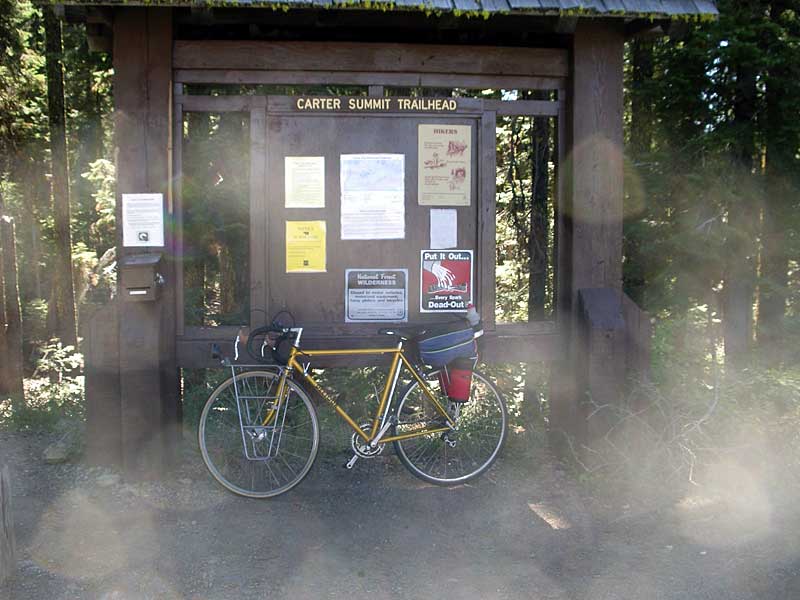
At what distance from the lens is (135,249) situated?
240 inches

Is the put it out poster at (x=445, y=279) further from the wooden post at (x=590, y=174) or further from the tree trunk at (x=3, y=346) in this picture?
the tree trunk at (x=3, y=346)

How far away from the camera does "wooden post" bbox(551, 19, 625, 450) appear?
632cm

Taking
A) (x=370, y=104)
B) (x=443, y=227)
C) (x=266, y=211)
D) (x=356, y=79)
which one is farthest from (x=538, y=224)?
(x=266, y=211)

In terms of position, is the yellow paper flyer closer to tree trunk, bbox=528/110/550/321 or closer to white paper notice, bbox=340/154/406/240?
white paper notice, bbox=340/154/406/240

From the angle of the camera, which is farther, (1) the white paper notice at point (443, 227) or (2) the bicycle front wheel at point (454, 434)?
(1) the white paper notice at point (443, 227)

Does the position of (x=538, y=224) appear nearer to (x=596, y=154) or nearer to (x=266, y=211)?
(x=596, y=154)

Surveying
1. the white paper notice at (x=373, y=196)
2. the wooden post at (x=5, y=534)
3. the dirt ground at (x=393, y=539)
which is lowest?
the dirt ground at (x=393, y=539)

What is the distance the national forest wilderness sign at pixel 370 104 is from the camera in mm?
6223

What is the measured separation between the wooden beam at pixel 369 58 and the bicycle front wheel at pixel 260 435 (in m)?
2.31

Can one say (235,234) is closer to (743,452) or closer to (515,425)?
(515,425)

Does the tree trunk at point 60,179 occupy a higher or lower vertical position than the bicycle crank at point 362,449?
higher

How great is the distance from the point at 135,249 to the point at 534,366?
4263 millimetres

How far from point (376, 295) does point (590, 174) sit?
189 cm

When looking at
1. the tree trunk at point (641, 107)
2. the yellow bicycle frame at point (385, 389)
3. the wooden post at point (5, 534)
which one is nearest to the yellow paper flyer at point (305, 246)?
the yellow bicycle frame at point (385, 389)
